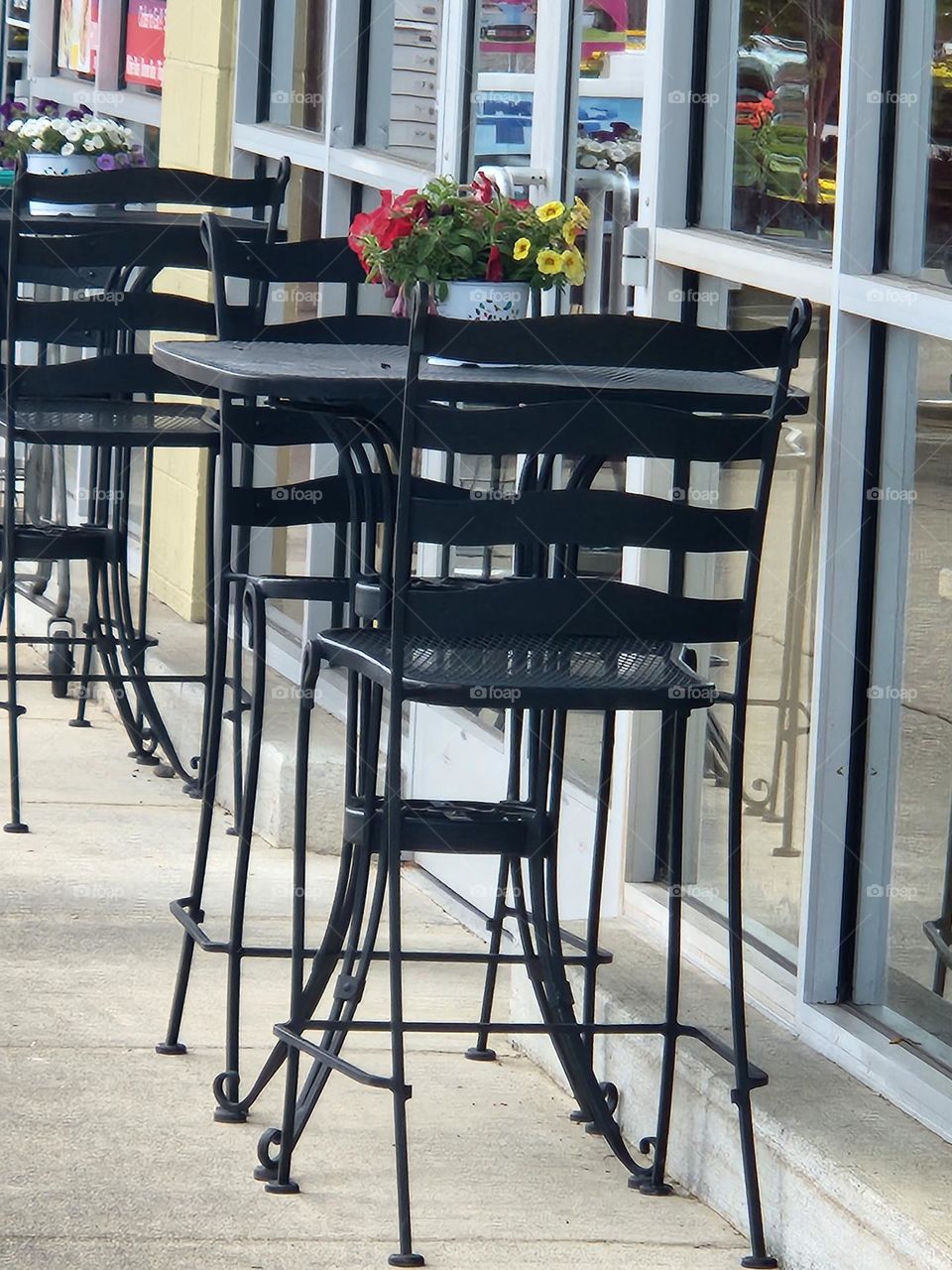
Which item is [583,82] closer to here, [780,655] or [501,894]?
[780,655]

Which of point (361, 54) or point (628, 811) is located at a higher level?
point (361, 54)

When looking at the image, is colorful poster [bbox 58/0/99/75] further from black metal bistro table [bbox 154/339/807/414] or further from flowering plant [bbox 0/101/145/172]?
black metal bistro table [bbox 154/339/807/414]

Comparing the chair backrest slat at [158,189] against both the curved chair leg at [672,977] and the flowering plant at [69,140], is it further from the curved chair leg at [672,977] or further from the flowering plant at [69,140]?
the curved chair leg at [672,977]

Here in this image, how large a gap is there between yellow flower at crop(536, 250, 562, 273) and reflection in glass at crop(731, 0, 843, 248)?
36 centimetres

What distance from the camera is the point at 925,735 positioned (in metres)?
2.97

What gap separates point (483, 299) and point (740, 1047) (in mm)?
1122

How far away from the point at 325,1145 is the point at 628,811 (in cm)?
84

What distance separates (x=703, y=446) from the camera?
8.91 feet

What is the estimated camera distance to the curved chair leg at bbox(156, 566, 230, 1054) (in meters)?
3.32

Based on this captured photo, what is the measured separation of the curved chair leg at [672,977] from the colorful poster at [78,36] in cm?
543

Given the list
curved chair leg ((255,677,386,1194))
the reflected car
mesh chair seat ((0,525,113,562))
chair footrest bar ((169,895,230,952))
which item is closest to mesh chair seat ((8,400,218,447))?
mesh chair seat ((0,525,113,562))

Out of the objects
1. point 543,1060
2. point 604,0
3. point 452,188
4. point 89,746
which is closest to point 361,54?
point 604,0

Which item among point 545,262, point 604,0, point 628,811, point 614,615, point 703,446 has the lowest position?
point 628,811

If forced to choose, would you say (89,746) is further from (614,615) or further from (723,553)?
(614,615)
